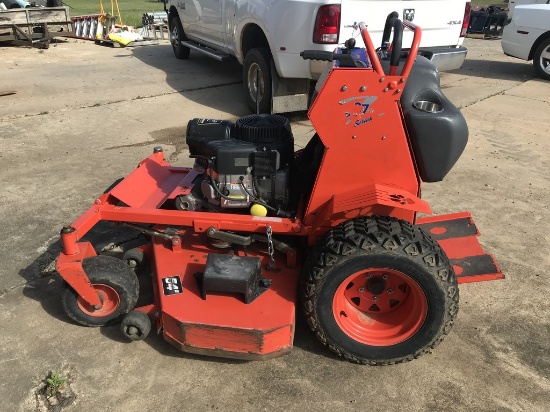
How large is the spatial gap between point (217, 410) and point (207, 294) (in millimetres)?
642

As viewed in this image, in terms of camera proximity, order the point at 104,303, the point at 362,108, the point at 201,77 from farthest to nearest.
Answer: the point at 201,77 < the point at 104,303 < the point at 362,108

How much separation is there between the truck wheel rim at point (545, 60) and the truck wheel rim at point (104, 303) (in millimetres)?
9752

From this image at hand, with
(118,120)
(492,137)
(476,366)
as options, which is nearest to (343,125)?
(476,366)

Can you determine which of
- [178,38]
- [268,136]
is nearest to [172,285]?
[268,136]

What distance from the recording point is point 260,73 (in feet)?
22.2

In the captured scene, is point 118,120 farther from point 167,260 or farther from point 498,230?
point 498,230

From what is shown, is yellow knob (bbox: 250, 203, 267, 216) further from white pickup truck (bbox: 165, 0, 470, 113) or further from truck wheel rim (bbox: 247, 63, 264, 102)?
truck wheel rim (bbox: 247, 63, 264, 102)

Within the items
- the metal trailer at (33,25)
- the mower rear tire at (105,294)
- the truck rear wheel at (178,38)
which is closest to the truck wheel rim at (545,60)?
the truck rear wheel at (178,38)

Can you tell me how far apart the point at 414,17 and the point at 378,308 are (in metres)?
4.50

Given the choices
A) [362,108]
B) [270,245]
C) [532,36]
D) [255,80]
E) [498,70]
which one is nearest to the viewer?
[362,108]

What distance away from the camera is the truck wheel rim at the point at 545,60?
9773 mm

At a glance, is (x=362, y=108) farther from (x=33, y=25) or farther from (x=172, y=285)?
(x=33, y=25)

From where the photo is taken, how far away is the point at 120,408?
260 centimetres

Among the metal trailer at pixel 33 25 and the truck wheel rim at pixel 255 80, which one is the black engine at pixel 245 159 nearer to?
the truck wheel rim at pixel 255 80
